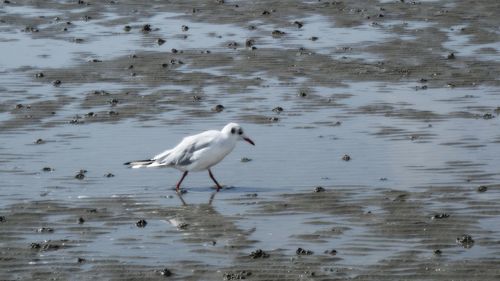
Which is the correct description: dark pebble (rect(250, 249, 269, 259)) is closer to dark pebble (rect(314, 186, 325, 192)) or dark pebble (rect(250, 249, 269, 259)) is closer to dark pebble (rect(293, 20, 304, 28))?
dark pebble (rect(314, 186, 325, 192))

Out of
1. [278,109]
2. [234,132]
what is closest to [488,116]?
[278,109]

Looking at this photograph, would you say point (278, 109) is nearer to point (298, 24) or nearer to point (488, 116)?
point (488, 116)

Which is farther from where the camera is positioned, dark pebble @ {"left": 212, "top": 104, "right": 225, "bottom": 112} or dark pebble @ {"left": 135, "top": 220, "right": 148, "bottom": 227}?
dark pebble @ {"left": 212, "top": 104, "right": 225, "bottom": 112}

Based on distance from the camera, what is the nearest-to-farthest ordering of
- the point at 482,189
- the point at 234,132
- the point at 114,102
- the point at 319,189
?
the point at 482,189 < the point at 319,189 < the point at 234,132 < the point at 114,102

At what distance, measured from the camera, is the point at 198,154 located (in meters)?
16.0

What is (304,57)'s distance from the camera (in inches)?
938

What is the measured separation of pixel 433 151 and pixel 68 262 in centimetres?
629

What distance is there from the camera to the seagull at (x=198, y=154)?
16062 mm

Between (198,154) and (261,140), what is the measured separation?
215cm

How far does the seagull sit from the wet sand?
0.28 meters

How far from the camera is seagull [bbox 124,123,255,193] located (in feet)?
52.7

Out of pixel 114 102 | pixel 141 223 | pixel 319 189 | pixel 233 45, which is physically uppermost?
pixel 141 223

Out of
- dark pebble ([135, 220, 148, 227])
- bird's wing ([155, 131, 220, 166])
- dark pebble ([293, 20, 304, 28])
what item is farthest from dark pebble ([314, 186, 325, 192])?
dark pebble ([293, 20, 304, 28])

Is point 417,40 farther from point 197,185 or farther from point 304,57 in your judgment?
point 197,185
